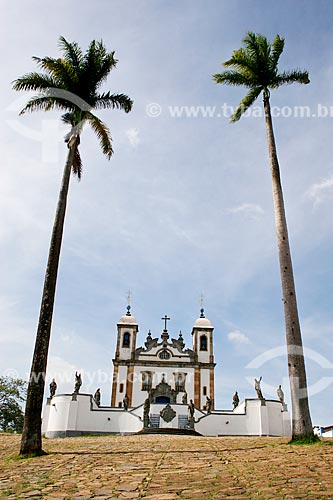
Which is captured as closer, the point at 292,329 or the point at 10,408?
the point at 292,329

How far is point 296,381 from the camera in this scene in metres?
→ 10.8

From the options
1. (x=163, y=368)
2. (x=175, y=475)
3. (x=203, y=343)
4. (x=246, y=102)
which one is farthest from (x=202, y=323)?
(x=175, y=475)

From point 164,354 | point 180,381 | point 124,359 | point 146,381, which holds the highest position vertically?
point 164,354

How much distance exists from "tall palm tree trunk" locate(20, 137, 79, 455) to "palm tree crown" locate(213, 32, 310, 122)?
718cm

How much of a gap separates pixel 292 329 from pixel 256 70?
8.60m

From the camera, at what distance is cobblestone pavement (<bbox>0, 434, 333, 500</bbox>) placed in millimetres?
5223

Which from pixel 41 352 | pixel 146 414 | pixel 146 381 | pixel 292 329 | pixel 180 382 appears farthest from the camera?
pixel 180 382

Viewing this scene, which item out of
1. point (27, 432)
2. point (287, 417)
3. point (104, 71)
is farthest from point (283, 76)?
point (287, 417)

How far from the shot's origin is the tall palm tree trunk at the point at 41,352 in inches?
378

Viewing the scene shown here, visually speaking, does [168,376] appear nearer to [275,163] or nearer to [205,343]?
[205,343]

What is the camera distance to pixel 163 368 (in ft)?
147

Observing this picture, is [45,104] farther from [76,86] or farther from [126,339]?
[126,339]

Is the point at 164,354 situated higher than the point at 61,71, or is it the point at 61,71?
the point at 61,71

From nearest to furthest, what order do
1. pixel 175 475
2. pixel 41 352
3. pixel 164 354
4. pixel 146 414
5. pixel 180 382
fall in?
pixel 175 475, pixel 41 352, pixel 146 414, pixel 180 382, pixel 164 354
